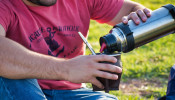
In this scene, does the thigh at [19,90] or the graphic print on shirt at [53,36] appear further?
the graphic print on shirt at [53,36]

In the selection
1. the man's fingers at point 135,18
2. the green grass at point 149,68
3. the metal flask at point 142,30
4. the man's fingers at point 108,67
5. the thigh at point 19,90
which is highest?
Answer: the man's fingers at point 135,18

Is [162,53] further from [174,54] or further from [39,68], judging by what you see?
[39,68]

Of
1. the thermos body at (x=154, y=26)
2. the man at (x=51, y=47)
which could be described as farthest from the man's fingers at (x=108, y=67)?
the thermos body at (x=154, y=26)

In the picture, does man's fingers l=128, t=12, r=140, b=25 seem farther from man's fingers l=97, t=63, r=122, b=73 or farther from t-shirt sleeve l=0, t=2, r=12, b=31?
t-shirt sleeve l=0, t=2, r=12, b=31

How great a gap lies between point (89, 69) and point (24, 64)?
434mm

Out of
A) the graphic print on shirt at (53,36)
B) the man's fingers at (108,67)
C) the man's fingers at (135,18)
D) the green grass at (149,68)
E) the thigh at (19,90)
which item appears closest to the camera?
the man's fingers at (108,67)

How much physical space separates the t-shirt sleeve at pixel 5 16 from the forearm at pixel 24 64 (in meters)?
0.21

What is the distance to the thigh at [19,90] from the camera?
5.32ft

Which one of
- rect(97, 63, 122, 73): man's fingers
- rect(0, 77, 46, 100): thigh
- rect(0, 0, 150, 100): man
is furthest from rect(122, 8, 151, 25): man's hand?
rect(0, 77, 46, 100): thigh

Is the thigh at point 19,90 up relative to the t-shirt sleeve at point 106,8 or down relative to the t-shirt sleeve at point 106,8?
down

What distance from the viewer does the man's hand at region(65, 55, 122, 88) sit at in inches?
60.0

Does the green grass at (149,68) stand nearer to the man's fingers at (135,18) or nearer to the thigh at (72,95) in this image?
the thigh at (72,95)

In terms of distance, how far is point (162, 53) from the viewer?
4.57m

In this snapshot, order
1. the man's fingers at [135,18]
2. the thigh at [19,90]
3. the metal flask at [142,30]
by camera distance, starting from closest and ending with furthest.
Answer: the thigh at [19,90]
the metal flask at [142,30]
the man's fingers at [135,18]
